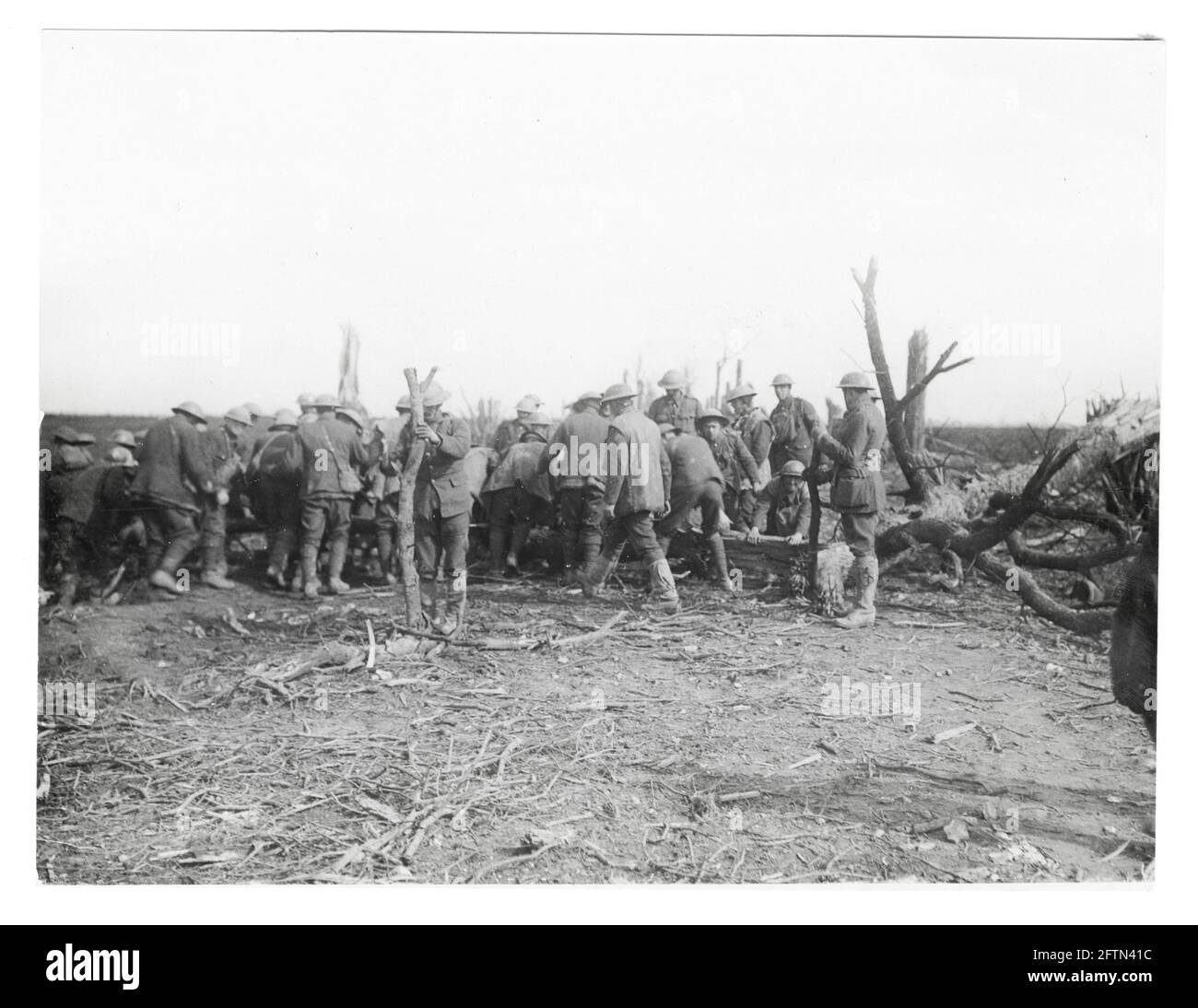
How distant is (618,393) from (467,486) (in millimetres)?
1023

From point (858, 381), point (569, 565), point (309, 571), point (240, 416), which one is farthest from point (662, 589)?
point (240, 416)

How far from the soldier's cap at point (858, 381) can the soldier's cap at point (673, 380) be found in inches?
36.6

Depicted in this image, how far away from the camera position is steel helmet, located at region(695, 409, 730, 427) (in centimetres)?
564

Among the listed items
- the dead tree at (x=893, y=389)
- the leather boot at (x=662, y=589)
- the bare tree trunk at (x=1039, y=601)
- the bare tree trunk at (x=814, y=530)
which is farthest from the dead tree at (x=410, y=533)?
the bare tree trunk at (x=1039, y=601)

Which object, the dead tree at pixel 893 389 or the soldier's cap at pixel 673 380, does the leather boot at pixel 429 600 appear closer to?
the soldier's cap at pixel 673 380

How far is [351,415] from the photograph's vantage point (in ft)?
18.4

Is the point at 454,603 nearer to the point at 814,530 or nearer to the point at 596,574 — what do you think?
the point at 596,574

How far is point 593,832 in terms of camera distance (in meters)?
5.07

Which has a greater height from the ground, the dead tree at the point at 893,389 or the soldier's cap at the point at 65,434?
the dead tree at the point at 893,389

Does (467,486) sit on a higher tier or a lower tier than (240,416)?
lower

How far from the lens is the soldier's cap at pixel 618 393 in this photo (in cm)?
555

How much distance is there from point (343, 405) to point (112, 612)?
170cm
